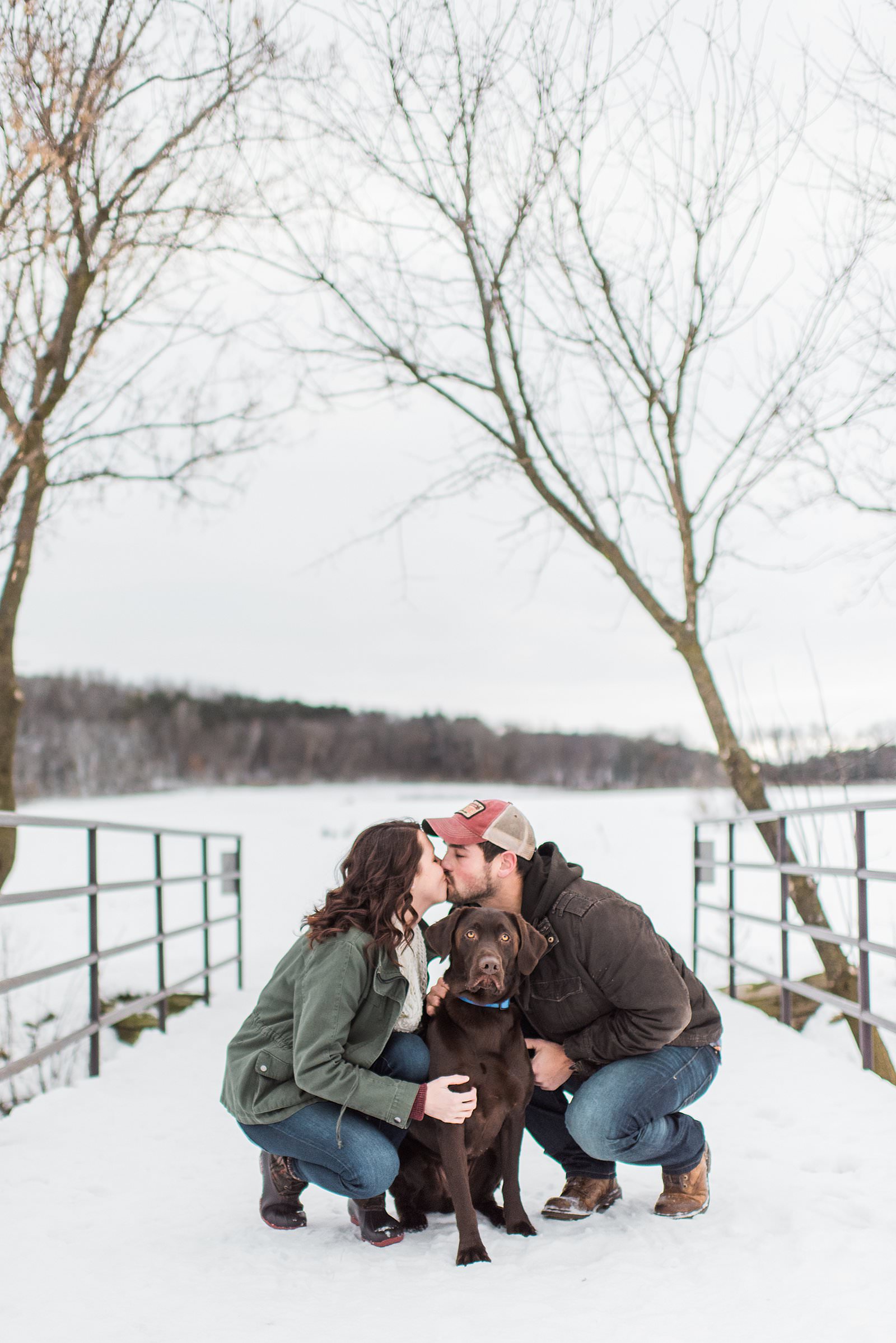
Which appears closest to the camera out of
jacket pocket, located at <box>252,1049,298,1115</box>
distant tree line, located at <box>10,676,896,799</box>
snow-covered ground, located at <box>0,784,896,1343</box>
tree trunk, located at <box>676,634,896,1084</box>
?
snow-covered ground, located at <box>0,784,896,1343</box>

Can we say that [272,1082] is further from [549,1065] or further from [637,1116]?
[637,1116]

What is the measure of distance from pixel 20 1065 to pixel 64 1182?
620 mm

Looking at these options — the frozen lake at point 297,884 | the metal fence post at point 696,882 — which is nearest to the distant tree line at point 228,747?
the frozen lake at point 297,884

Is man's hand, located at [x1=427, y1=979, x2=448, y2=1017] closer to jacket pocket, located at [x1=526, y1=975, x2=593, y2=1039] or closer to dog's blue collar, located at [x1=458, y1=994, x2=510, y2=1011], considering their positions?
dog's blue collar, located at [x1=458, y1=994, x2=510, y2=1011]

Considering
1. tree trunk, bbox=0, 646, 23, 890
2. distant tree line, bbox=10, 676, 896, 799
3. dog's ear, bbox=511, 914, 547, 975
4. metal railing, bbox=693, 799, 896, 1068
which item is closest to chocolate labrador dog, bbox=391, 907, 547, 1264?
dog's ear, bbox=511, 914, 547, 975

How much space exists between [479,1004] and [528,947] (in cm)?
18

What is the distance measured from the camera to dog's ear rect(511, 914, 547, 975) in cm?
279

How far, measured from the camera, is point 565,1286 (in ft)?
8.11

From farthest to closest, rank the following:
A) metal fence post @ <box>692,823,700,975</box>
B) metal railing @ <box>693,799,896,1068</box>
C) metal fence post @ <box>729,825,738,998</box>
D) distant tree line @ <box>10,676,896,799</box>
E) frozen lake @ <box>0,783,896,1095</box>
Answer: distant tree line @ <box>10,676,896,799</box> → frozen lake @ <box>0,783,896,1095</box> → metal fence post @ <box>692,823,700,975</box> → metal fence post @ <box>729,825,738,998</box> → metal railing @ <box>693,799,896,1068</box>

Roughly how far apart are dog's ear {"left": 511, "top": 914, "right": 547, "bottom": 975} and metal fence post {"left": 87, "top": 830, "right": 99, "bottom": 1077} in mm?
2445

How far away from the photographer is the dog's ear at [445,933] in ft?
9.21

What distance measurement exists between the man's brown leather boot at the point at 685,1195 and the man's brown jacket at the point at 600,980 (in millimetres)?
333

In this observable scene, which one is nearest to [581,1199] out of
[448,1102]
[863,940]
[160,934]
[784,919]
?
[448,1102]

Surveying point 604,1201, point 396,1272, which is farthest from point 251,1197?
point 604,1201
